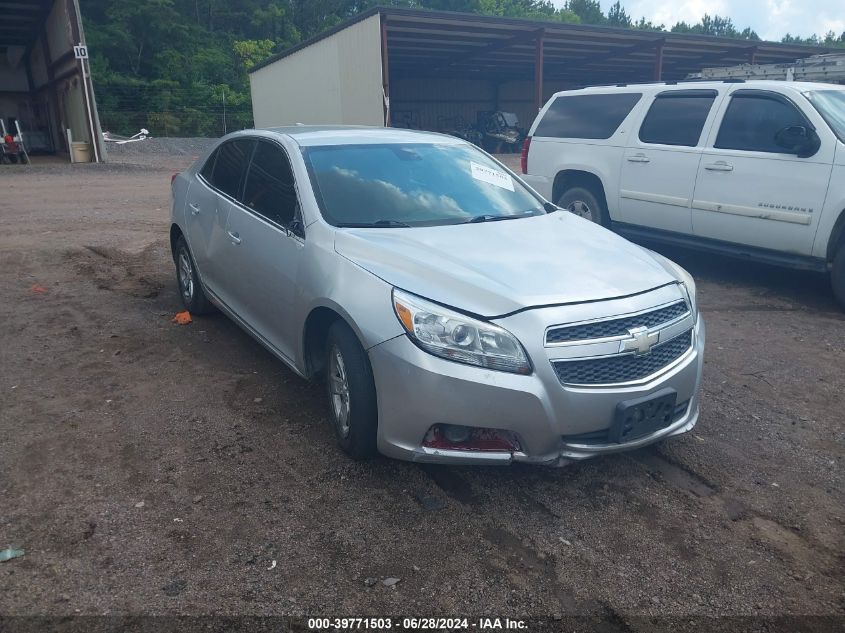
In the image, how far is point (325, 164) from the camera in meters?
4.38

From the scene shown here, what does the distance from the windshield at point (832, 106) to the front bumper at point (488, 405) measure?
4522 millimetres

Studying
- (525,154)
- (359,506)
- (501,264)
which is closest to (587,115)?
(525,154)

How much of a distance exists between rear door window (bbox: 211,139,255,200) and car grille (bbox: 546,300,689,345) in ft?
A: 9.38

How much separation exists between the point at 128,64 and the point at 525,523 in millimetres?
60224

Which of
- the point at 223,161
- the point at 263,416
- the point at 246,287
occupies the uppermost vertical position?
the point at 223,161

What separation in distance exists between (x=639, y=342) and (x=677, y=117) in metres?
5.29

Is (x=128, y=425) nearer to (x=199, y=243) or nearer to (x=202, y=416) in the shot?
(x=202, y=416)

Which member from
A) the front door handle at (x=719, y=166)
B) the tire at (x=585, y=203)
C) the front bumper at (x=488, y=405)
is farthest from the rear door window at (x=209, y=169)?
the front door handle at (x=719, y=166)

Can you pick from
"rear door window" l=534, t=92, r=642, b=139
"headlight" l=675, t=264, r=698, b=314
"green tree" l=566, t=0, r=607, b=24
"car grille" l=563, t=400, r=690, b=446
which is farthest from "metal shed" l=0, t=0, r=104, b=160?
"green tree" l=566, t=0, r=607, b=24

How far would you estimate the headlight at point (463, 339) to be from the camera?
307 centimetres

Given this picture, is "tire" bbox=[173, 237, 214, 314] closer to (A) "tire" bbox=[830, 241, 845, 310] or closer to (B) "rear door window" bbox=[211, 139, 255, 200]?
(B) "rear door window" bbox=[211, 139, 255, 200]

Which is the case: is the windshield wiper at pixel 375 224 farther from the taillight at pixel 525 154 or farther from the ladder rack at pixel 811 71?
the ladder rack at pixel 811 71

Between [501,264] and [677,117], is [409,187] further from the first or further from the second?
[677,117]

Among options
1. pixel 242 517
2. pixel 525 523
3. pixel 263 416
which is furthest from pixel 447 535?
pixel 263 416
